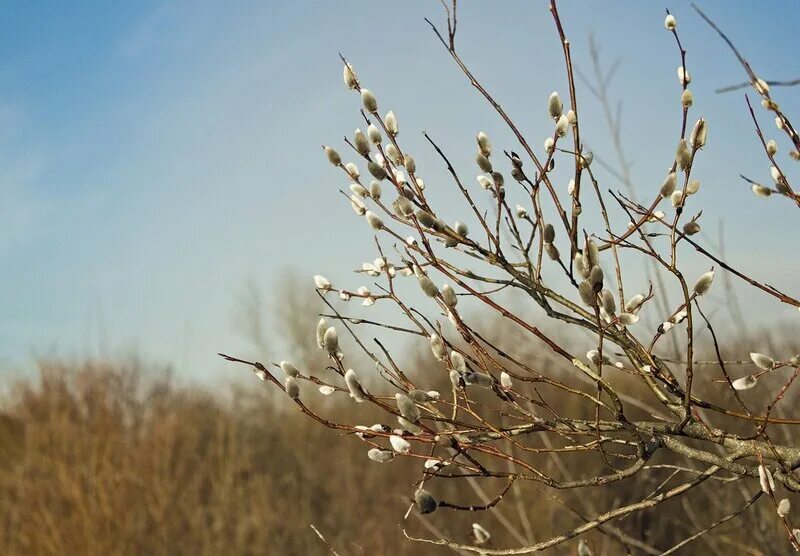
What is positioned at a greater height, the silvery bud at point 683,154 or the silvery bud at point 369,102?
the silvery bud at point 369,102

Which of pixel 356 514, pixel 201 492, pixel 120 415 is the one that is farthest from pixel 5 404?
pixel 356 514

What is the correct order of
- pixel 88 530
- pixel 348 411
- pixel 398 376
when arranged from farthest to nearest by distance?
pixel 348 411, pixel 88 530, pixel 398 376

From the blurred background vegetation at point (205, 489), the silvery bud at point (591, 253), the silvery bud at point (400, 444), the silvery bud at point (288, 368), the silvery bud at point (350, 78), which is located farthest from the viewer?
the blurred background vegetation at point (205, 489)

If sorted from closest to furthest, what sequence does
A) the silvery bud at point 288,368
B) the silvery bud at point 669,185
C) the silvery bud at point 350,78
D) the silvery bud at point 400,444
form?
the silvery bud at point 400,444
the silvery bud at point 669,185
the silvery bud at point 288,368
the silvery bud at point 350,78

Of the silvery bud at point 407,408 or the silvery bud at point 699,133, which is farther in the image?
the silvery bud at point 699,133

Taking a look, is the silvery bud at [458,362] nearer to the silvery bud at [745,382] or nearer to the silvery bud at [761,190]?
the silvery bud at [745,382]

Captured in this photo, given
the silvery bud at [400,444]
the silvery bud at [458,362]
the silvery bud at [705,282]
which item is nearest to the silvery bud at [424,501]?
the silvery bud at [400,444]

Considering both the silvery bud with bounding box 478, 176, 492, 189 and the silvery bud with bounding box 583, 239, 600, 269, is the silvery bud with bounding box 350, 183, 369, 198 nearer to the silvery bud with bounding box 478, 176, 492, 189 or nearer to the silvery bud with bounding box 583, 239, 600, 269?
the silvery bud with bounding box 478, 176, 492, 189

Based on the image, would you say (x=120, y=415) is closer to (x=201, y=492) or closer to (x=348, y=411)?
(x=201, y=492)
